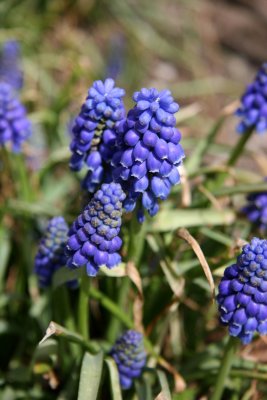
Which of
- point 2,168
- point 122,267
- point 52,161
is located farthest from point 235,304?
point 2,168

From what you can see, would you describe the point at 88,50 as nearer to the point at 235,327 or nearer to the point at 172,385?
the point at 172,385

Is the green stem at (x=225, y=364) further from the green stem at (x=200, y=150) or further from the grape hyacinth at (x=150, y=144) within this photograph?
the green stem at (x=200, y=150)

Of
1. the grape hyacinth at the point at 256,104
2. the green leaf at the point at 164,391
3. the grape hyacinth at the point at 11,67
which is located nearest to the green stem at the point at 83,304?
the green leaf at the point at 164,391

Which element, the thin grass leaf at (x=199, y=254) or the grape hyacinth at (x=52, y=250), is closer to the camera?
the thin grass leaf at (x=199, y=254)

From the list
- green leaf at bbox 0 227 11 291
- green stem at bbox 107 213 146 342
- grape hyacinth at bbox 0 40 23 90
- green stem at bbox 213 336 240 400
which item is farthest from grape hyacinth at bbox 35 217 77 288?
grape hyacinth at bbox 0 40 23 90

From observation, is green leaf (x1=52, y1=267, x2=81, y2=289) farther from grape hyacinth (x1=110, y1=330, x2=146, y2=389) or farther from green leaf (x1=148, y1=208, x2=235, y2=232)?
green leaf (x1=148, y1=208, x2=235, y2=232)
